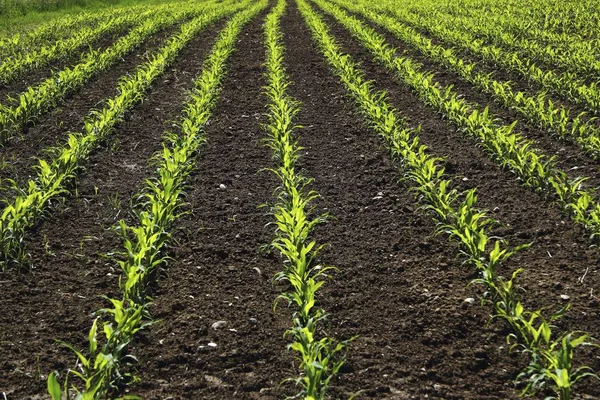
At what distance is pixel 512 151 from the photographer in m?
5.34

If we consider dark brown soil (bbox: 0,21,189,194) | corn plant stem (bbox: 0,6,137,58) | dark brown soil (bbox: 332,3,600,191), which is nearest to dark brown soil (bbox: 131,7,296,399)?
dark brown soil (bbox: 0,21,189,194)

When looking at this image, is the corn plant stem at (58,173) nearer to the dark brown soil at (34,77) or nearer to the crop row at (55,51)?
the dark brown soil at (34,77)

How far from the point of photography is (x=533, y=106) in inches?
269

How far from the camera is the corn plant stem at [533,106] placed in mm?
5949

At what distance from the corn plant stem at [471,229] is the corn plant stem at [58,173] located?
9.47 feet

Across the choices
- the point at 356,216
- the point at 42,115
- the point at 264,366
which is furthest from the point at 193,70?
the point at 264,366

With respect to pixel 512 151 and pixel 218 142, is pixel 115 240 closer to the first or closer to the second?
pixel 218 142

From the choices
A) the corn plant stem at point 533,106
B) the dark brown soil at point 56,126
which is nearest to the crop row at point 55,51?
the dark brown soil at point 56,126

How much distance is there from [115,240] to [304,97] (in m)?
4.48

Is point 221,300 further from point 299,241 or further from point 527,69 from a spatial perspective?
point 527,69

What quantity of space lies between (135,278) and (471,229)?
216 centimetres

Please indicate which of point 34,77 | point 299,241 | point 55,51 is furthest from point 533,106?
point 55,51

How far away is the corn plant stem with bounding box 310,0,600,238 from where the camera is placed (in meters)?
4.32

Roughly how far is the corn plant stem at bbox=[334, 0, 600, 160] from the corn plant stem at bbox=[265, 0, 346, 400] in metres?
2.76
